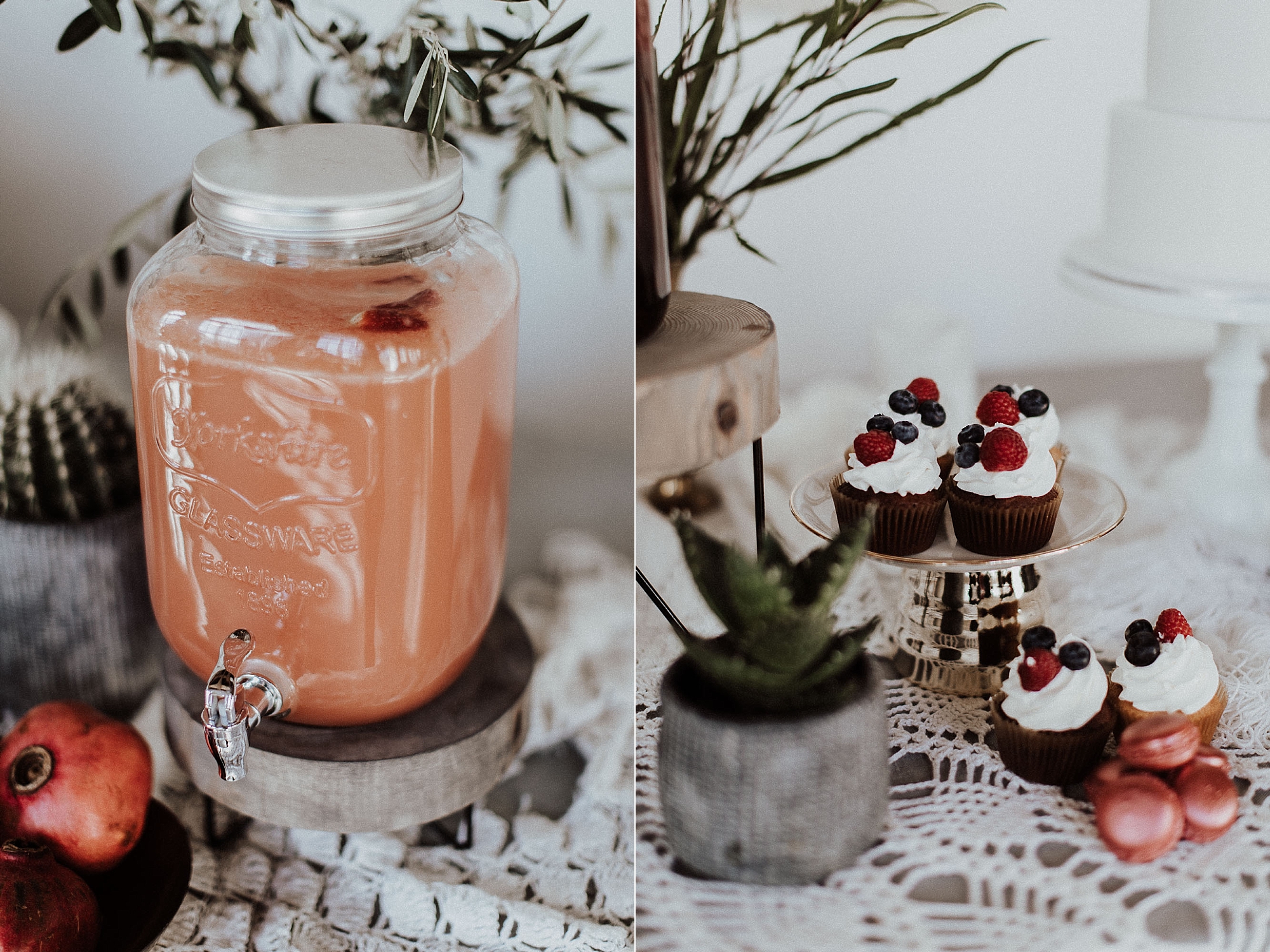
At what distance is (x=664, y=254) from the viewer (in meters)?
0.59

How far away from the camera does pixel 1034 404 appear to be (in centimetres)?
72

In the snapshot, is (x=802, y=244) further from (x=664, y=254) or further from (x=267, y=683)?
(x=267, y=683)

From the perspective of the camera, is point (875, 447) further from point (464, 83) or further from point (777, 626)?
point (464, 83)

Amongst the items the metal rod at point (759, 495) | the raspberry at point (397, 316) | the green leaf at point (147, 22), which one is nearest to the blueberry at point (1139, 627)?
the metal rod at point (759, 495)

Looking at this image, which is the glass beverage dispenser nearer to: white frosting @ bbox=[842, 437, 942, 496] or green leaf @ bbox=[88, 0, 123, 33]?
green leaf @ bbox=[88, 0, 123, 33]

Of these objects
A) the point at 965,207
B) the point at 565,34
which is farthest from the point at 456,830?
the point at 965,207

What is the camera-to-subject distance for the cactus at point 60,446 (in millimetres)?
715

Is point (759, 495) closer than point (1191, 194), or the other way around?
point (759, 495)

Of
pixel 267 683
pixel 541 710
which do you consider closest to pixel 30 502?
pixel 267 683

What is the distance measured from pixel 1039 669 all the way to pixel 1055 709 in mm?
23

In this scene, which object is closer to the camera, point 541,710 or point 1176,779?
point 1176,779

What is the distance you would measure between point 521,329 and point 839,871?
409 millimetres

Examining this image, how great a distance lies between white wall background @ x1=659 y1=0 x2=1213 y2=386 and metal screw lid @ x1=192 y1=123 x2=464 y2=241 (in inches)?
18.2

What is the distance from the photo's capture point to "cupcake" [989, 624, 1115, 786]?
2.02 feet
